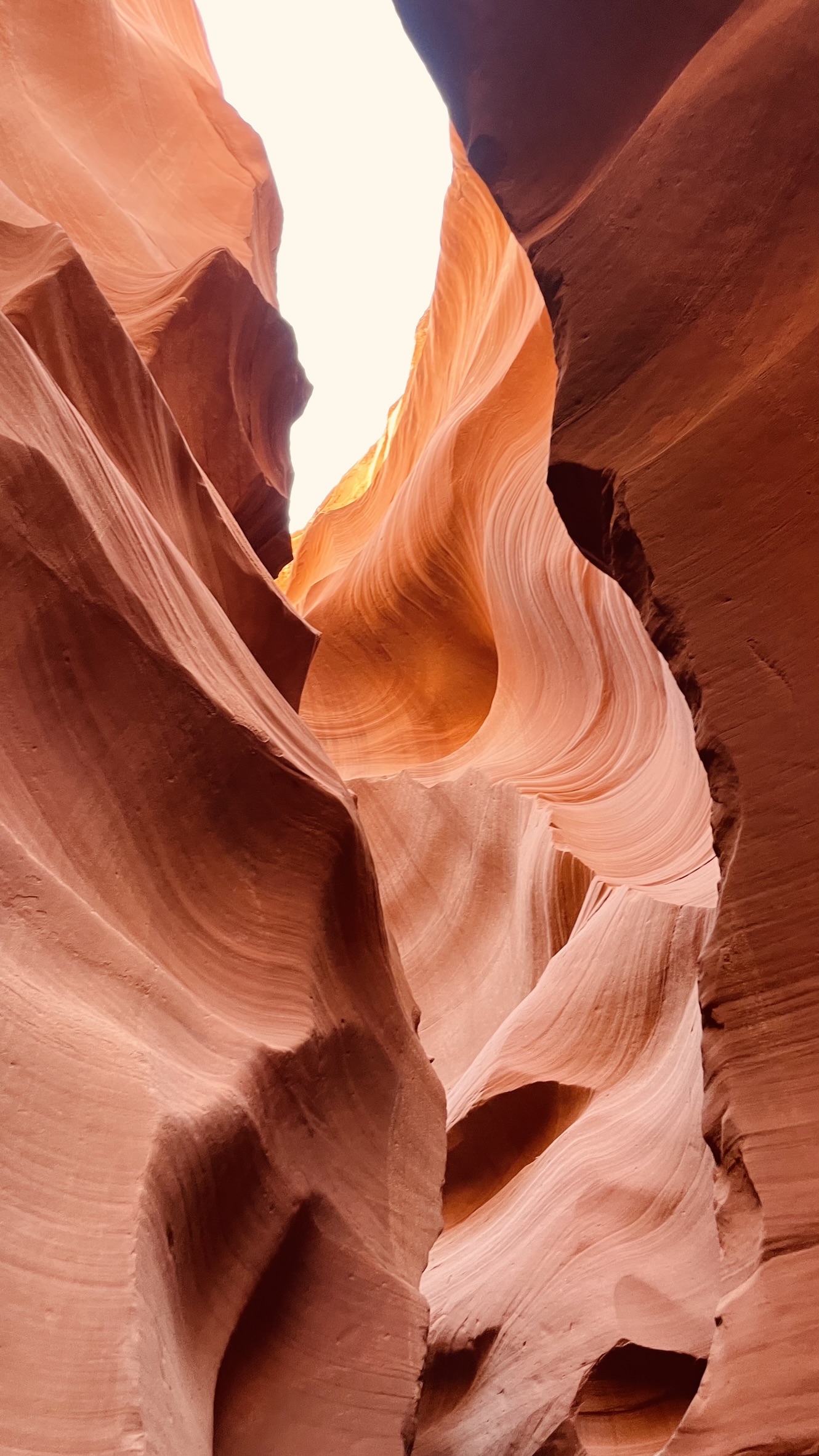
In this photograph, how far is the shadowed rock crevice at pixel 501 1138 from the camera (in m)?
3.51

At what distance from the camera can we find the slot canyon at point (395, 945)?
146cm

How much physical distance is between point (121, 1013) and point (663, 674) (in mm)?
3483

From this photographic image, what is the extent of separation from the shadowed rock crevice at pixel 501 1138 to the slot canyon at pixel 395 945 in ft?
0.04

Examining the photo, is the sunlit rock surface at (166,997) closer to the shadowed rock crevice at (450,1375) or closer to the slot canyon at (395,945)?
the slot canyon at (395,945)

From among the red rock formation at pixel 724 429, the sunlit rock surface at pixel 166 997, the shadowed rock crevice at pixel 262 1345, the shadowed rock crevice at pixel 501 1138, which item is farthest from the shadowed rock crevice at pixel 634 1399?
the red rock formation at pixel 724 429

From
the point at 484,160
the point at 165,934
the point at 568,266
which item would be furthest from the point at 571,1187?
the point at 484,160

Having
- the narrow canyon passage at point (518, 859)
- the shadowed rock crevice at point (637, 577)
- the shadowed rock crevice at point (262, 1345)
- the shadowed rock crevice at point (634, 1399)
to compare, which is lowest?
the narrow canyon passage at point (518, 859)

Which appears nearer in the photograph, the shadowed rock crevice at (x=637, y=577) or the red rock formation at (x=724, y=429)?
the red rock formation at (x=724, y=429)

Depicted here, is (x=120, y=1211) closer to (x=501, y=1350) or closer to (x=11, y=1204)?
(x=11, y=1204)

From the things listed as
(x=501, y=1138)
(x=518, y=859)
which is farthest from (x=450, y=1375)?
(x=518, y=859)

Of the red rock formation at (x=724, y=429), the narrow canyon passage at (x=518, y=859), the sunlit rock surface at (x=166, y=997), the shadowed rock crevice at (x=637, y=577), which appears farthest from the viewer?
the narrow canyon passage at (x=518, y=859)

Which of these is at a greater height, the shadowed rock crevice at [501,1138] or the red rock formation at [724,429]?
the red rock formation at [724,429]

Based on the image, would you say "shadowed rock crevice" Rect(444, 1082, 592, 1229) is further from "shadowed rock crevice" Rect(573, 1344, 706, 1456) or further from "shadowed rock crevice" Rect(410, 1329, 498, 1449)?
"shadowed rock crevice" Rect(573, 1344, 706, 1456)

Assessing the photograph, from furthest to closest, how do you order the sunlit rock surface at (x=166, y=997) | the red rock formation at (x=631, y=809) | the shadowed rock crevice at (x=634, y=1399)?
the shadowed rock crevice at (x=634, y=1399) → the red rock formation at (x=631, y=809) → the sunlit rock surface at (x=166, y=997)
